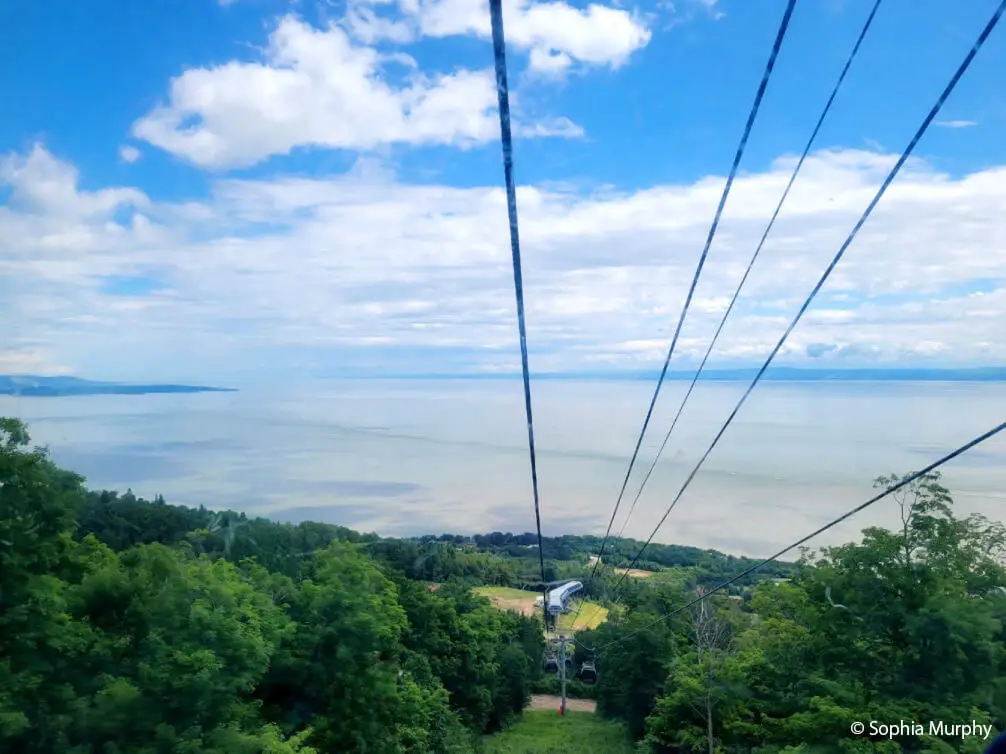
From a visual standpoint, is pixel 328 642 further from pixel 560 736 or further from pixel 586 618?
pixel 586 618

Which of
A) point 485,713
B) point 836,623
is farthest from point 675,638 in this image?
point 836,623

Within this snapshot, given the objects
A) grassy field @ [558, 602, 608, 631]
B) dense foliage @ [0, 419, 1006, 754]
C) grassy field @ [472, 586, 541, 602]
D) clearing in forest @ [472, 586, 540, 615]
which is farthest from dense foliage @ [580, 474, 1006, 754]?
grassy field @ [472, 586, 541, 602]

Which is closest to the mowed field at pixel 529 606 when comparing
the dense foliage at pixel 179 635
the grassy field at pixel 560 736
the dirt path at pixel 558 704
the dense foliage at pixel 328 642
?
the dirt path at pixel 558 704

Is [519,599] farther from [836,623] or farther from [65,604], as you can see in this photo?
[65,604]

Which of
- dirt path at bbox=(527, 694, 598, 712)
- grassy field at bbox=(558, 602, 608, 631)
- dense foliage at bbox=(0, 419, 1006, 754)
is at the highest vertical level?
dense foliage at bbox=(0, 419, 1006, 754)

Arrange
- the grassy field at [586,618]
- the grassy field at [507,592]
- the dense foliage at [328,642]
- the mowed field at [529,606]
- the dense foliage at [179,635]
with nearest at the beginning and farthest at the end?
the dense foliage at [179,635]
the dense foliage at [328,642]
the grassy field at [586,618]
the mowed field at [529,606]
the grassy field at [507,592]

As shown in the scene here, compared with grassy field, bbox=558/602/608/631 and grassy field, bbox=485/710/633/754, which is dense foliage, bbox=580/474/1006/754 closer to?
grassy field, bbox=485/710/633/754

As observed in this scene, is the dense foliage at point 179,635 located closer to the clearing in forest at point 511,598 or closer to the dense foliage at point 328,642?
the dense foliage at point 328,642

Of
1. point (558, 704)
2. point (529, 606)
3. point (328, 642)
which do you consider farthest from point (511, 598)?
point (328, 642)
